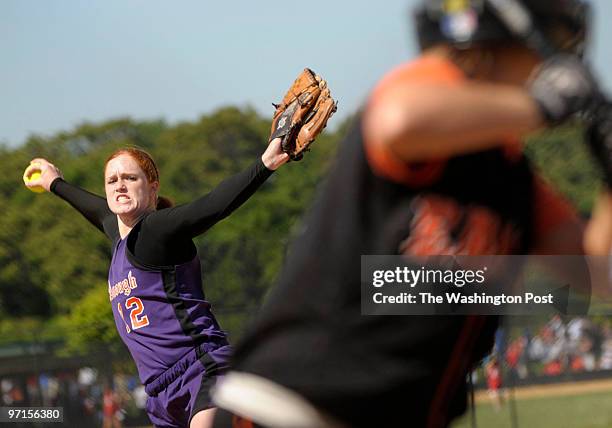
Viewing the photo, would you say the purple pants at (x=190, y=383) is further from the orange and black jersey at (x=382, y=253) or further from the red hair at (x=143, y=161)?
the orange and black jersey at (x=382, y=253)

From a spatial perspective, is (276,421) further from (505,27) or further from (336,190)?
(505,27)

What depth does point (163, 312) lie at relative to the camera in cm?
503

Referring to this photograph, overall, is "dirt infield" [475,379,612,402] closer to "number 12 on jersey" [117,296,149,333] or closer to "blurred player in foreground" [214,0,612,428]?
"number 12 on jersey" [117,296,149,333]

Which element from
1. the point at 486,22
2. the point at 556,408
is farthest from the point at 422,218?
the point at 556,408

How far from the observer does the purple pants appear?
5012 mm

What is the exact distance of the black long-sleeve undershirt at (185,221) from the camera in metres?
4.67

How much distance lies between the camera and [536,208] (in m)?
2.39

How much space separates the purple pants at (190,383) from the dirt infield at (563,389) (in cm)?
993

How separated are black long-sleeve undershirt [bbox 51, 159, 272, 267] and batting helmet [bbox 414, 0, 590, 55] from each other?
2.55m

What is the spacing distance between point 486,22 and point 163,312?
3174mm

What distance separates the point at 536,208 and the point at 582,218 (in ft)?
0.71

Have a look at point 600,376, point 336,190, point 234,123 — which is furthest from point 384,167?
point 234,123

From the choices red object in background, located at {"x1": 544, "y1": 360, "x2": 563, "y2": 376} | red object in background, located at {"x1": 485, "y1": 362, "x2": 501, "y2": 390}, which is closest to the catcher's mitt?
red object in background, located at {"x1": 485, "y1": 362, "x2": 501, "y2": 390}

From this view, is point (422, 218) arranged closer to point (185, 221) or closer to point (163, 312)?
point (185, 221)
